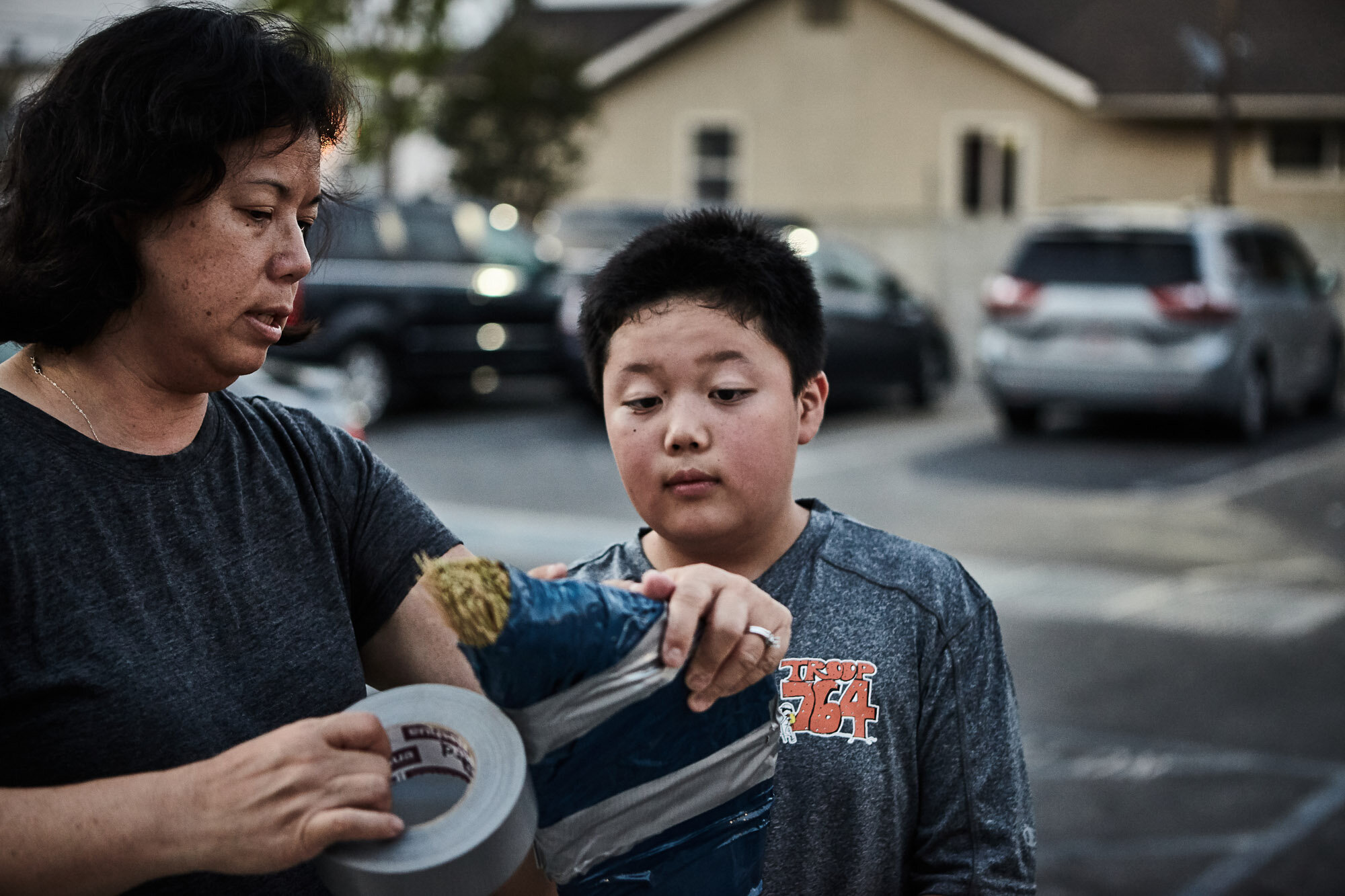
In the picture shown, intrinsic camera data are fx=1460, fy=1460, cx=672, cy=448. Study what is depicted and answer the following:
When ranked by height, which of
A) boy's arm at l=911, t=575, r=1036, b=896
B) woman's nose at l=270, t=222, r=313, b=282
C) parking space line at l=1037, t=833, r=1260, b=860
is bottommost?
parking space line at l=1037, t=833, r=1260, b=860

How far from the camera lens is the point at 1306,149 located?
76.9 ft

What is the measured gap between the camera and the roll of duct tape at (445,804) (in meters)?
1.23

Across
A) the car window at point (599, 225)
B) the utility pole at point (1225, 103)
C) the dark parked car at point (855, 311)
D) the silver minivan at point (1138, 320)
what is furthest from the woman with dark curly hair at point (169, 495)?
the utility pole at point (1225, 103)

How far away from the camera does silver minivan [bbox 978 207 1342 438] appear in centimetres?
1100

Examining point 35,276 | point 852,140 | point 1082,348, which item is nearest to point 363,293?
point 1082,348

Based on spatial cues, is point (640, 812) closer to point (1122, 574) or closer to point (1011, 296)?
point (1122, 574)

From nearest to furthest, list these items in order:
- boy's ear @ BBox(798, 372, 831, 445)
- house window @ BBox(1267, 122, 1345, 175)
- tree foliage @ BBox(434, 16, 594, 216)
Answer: boy's ear @ BBox(798, 372, 831, 445) < tree foliage @ BBox(434, 16, 594, 216) < house window @ BBox(1267, 122, 1345, 175)

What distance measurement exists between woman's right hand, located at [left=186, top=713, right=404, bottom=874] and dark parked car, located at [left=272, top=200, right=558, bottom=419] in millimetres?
10334

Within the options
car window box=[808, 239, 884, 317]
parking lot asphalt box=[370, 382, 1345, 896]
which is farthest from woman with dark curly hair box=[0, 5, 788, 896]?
car window box=[808, 239, 884, 317]

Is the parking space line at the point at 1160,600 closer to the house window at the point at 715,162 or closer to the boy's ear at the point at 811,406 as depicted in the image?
the boy's ear at the point at 811,406

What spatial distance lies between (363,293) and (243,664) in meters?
10.8

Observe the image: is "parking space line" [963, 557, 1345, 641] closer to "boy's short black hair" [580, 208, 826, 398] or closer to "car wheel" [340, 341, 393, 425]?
"boy's short black hair" [580, 208, 826, 398]

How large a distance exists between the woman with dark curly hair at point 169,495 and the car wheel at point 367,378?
10173 millimetres

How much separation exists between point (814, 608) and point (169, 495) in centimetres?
76
